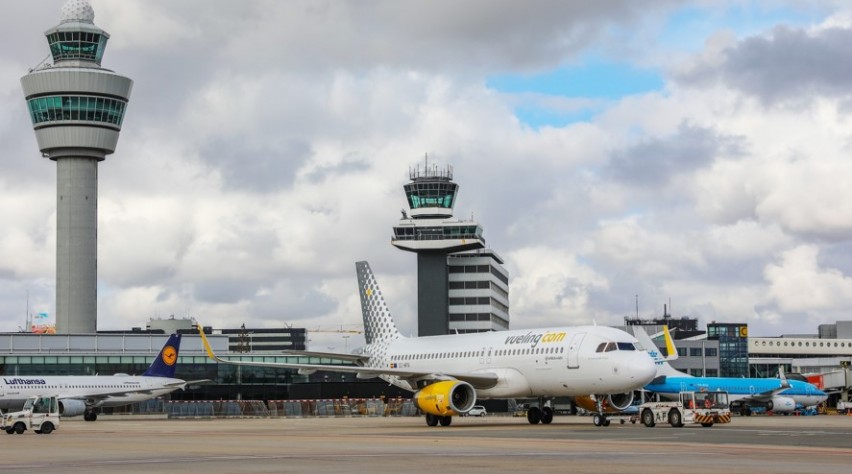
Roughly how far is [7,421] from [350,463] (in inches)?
1320

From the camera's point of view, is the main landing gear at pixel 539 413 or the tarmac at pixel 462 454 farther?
the main landing gear at pixel 539 413

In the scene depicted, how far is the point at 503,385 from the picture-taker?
54.4 m

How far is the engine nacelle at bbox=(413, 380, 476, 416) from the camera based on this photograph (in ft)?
170

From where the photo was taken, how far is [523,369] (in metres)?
53.6

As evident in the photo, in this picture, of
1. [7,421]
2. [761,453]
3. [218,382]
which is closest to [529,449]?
[761,453]

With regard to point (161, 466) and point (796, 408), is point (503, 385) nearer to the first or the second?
point (161, 466)

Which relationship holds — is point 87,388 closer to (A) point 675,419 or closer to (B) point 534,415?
(B) point 534,415

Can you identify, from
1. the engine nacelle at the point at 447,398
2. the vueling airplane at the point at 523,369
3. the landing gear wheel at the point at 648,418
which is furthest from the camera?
the landing gear wheel at the point at 648,418

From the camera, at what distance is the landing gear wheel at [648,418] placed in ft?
171

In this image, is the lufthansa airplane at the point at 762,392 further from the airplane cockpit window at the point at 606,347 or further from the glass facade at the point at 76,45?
the glass facade at the point at 76,45

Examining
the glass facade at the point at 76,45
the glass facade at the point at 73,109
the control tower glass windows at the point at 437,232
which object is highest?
the glass facade at the point at 76,45

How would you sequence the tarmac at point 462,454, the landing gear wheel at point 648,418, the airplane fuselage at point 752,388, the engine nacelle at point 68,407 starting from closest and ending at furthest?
1. the tarmac at point 462,454
2. the landing gear wheel at point 648,418
3. the engine nacelle at point 68,407
4. the airplane fuselage at point 752,388

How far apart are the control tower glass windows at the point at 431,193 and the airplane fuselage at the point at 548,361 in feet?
328

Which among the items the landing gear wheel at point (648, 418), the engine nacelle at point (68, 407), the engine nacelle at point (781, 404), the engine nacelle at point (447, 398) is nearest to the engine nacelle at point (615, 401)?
the landing gear wheel at point (648, 418)
